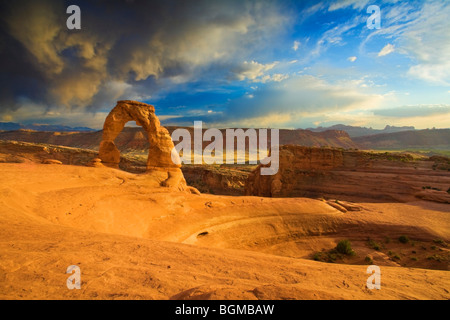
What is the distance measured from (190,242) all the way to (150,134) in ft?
29.1

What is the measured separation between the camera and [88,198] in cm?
952

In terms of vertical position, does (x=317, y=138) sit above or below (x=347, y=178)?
above

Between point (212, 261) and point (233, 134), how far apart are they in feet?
345

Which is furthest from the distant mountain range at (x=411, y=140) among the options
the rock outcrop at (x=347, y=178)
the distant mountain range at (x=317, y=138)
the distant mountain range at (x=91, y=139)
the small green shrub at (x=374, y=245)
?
the small green shrub at (x=374, y=245)

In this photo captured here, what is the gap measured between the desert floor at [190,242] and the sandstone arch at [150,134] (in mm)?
2504

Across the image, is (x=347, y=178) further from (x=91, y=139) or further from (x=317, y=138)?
(x=91, y=139)

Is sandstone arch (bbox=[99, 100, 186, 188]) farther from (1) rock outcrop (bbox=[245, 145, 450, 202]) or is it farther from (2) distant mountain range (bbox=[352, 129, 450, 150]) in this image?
(2) distant mountain range (bbox=[352, 129, 450, 150])

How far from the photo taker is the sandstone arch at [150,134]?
15.2 meters

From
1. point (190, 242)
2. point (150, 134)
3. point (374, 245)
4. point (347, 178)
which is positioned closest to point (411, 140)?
point (347, 178)

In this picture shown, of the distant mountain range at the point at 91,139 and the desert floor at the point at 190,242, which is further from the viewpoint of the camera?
the distant mountain range at the point at 91,139

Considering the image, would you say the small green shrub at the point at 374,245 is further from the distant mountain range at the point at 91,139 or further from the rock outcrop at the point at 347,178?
the distant mountain range at the point at 91,139

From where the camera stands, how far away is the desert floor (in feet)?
10.7

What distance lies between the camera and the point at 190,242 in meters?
9.95

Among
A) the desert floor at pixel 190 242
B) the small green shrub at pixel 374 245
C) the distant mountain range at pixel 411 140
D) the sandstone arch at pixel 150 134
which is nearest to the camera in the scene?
the desert floor at pixel 190 242
